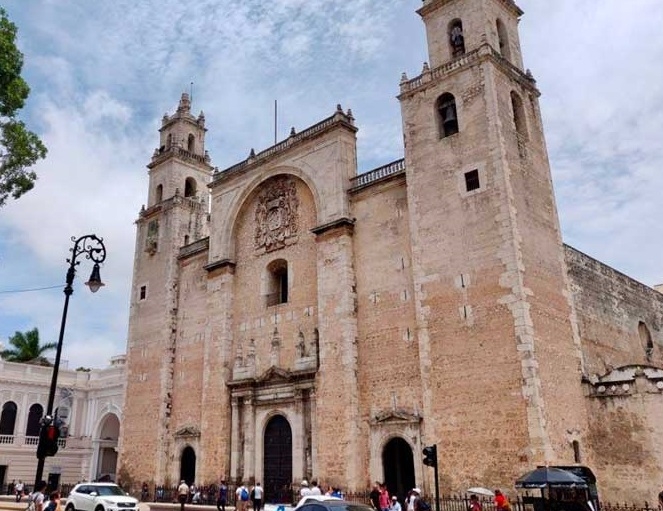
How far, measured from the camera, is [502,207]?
18719 millimetres

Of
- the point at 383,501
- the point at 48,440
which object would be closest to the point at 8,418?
the point at 383,501

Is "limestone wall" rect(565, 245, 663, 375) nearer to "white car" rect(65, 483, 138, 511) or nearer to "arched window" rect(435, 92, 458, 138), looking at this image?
"arched window" rect(435, 92, 458, 138)

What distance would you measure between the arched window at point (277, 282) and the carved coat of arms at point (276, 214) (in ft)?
2.35

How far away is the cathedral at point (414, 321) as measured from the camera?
17703mm

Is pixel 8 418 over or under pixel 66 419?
under

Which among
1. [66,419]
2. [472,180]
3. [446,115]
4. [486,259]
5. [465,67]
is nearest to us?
[486,259]

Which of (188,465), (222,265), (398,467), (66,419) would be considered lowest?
(398,467)

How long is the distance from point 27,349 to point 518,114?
36.7 meters

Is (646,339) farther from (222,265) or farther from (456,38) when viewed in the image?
(222,265)

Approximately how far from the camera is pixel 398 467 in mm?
19656

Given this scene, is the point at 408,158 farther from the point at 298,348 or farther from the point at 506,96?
the point at 298,348

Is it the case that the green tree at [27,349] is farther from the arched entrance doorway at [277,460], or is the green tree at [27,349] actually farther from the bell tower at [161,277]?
the arched entrance doorway at [277,460]

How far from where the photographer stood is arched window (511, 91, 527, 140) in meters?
21.6

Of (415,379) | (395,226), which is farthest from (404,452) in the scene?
(395,226)
